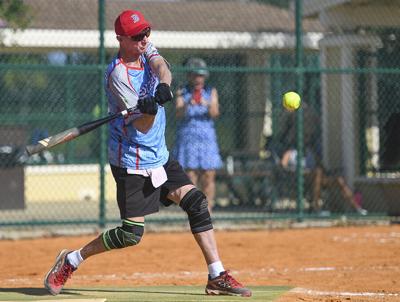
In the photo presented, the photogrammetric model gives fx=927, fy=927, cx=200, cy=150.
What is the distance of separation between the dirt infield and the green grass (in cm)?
22

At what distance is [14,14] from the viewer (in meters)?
12.6

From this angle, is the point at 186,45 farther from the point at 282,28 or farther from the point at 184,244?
the point at 184,244

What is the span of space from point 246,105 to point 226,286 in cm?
989

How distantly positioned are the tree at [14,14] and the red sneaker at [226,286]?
655 centimetres

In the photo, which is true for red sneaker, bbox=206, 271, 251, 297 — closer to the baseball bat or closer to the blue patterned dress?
the baseball bat

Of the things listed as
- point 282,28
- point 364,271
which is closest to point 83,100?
point 282,28

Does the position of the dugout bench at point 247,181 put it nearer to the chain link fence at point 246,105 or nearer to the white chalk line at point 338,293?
the chain link fence at point 246,105

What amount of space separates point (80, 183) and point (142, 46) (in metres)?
10.3

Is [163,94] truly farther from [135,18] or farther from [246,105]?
[246,105]

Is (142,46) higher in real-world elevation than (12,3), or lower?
lower

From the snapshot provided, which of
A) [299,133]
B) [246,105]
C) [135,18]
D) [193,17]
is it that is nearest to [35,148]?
[135,18]

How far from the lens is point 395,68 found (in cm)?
1397

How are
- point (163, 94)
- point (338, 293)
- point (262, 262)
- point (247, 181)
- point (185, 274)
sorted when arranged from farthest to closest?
point (247, 181) → point (262, 262) → point (185, 274) → point (338, 293) → point (163, 94)

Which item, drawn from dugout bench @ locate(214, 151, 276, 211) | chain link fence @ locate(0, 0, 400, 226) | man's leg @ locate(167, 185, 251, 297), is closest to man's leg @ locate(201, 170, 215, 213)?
chain link fence @ locate(0, 0, 400, 226)
